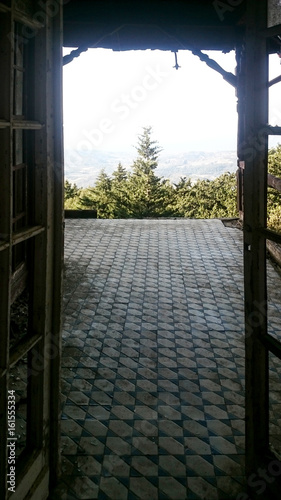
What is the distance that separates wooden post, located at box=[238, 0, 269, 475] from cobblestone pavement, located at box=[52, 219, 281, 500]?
53cm

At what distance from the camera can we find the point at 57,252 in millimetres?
2283

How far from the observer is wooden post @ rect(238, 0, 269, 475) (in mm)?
2004

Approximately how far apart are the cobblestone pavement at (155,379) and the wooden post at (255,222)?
0.53 m

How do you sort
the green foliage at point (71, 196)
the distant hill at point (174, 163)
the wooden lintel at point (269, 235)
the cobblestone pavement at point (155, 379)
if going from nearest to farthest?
the wooden lintel at point (269, 235) → the cobblestone pavement at point (155, 379) → the green foliage at point (71, 196) → the distant hill at point (174, 163)

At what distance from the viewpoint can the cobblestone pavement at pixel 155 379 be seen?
248 cm

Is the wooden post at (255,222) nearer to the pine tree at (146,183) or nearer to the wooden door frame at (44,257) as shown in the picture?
the wooden door frame at (44,257)

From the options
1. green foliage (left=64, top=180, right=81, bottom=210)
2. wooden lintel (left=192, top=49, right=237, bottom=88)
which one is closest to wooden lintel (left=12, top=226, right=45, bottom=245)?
wooden lintel (left=192, top=49, right=237, bottom=88)

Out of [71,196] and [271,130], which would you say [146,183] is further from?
[271,130]

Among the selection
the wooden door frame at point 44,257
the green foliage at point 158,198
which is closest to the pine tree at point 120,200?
the green foliage at point 158,198

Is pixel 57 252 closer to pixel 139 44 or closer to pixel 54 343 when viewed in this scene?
pixel 54 343

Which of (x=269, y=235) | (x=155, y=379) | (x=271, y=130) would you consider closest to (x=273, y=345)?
(x=269, y=235)

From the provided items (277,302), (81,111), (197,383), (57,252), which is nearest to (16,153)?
(57,252)

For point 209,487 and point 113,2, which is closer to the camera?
point 209,487

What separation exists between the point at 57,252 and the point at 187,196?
29330 millimetres
